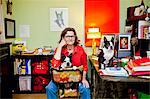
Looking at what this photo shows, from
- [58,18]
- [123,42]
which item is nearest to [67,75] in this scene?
[123,42]

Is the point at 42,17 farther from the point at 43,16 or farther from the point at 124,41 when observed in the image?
the point at 124,41

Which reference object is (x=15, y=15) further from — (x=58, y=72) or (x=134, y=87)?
(x=134, y=87)

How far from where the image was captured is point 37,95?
13.9ft

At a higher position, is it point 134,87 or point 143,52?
point 143,52

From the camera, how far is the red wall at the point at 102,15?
15.4 ft

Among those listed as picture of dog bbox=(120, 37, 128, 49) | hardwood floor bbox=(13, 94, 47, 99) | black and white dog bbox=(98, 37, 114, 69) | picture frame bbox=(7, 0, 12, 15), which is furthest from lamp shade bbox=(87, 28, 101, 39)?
black and white dog bbox=(98, 37, 114, 69)

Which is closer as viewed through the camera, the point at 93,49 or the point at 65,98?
the point at 65,98

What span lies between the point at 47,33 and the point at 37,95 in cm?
129

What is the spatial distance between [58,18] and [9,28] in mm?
1013

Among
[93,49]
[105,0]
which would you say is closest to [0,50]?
[93,49]

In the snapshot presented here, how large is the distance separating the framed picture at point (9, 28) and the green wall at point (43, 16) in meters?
0.16

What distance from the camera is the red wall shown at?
185 inches

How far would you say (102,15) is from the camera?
15.5 feet

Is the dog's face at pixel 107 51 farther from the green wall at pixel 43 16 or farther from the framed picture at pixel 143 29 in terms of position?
the green wall at pixel 43 16
